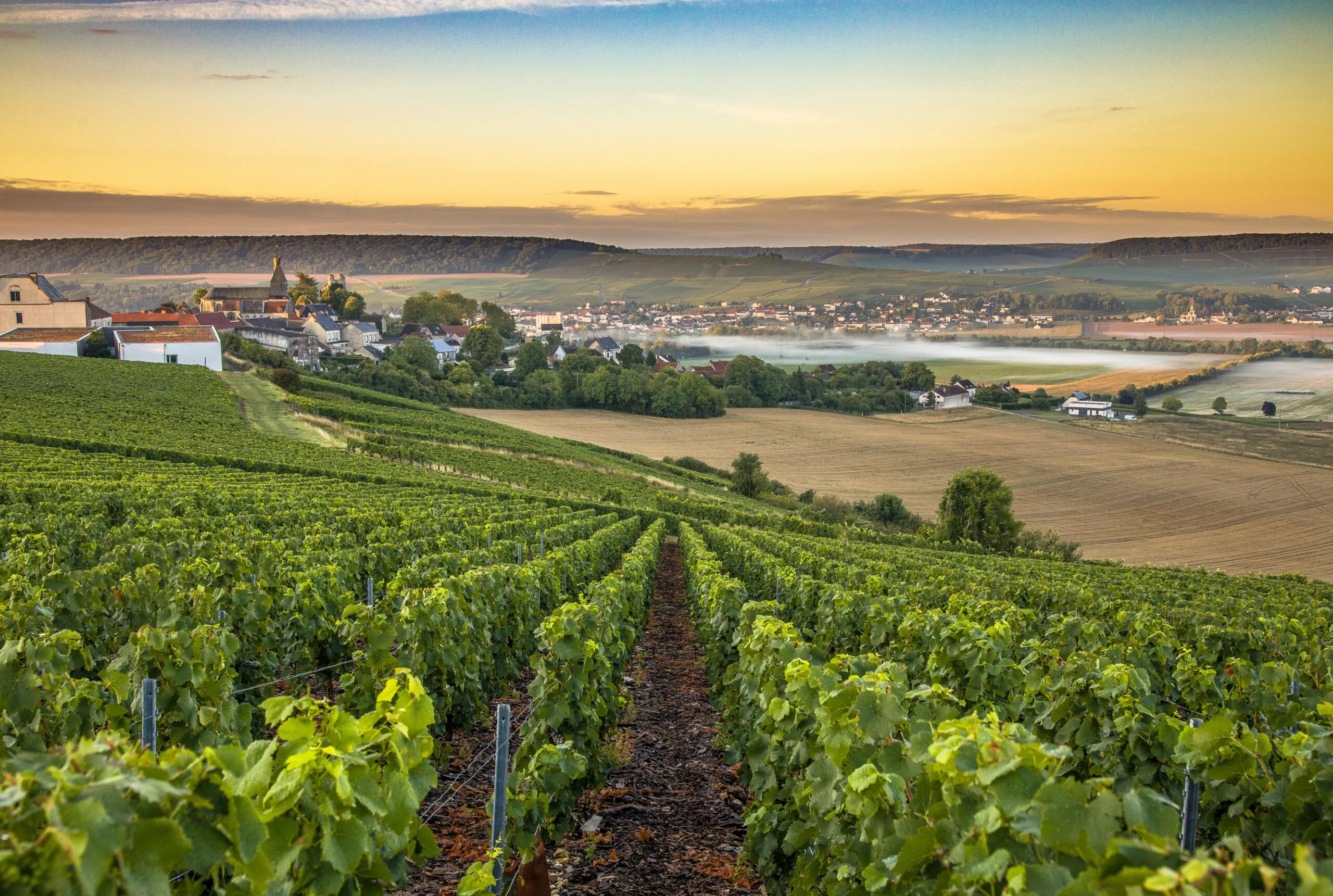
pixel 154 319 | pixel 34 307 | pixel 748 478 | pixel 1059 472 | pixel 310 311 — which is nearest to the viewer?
pixel 748 478

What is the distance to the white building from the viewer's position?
8556 cm

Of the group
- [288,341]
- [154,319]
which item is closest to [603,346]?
[288,341]

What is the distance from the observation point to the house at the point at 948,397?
95906 mm

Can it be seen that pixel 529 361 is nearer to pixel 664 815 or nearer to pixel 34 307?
pixel 34 307

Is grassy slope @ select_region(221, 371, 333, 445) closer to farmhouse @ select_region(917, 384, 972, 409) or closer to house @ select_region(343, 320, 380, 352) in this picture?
house @ select_region(343, 320, 380, 352)

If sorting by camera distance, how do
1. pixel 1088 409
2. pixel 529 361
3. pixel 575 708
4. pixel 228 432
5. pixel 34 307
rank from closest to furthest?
pixel 575 708, pixel 228 432, pixel 34 307, pixel 1088 409, pixel 529 361

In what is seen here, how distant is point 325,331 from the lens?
4173 inches

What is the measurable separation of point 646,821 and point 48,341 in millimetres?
75155

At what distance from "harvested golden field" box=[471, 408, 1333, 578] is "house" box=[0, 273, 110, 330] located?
3921 centimetres

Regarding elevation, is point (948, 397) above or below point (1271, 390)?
below

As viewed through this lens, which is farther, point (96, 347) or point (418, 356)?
point (418, 356)

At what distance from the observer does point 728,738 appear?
816 cm

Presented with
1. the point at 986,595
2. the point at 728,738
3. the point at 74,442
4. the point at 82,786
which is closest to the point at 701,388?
the point at 74,442

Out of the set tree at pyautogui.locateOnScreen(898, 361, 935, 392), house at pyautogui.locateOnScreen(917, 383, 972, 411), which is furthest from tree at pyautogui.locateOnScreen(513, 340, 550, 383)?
tree at pyautogui.locateOnScreen(898, 361, 935, 392)
